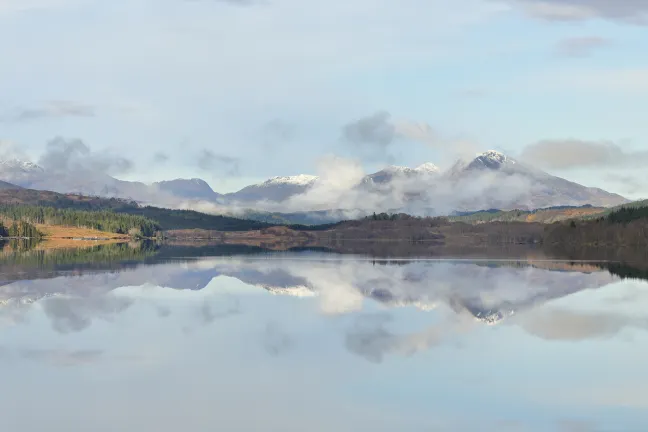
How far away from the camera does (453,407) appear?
88.0 feet

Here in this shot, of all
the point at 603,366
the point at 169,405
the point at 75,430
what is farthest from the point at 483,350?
the point at 75,430

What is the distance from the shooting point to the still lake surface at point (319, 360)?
25609mm

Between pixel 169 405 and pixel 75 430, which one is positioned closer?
pixel 75 430

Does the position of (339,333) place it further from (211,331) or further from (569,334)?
(569,334)

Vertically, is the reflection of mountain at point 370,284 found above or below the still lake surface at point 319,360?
above

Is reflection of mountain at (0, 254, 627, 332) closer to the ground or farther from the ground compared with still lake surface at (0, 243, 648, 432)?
farther from the ground

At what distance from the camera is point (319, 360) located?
115 feet

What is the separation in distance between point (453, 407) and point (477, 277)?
62.6 m

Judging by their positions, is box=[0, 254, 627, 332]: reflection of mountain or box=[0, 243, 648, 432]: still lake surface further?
box=[0, 254, 627, 332]: reflection of mountain

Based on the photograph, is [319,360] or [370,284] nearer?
[319,360]

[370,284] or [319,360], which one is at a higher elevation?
[370,284]

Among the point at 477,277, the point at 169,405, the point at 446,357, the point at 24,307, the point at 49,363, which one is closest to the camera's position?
the point at 169,405

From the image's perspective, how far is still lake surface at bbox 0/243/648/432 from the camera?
2561 centimetres

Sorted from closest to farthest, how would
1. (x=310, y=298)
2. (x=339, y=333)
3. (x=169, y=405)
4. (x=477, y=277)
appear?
(x=169, y=405) < (x=339, y=333) < (x=310, y=298) < (x=477, y=277)
